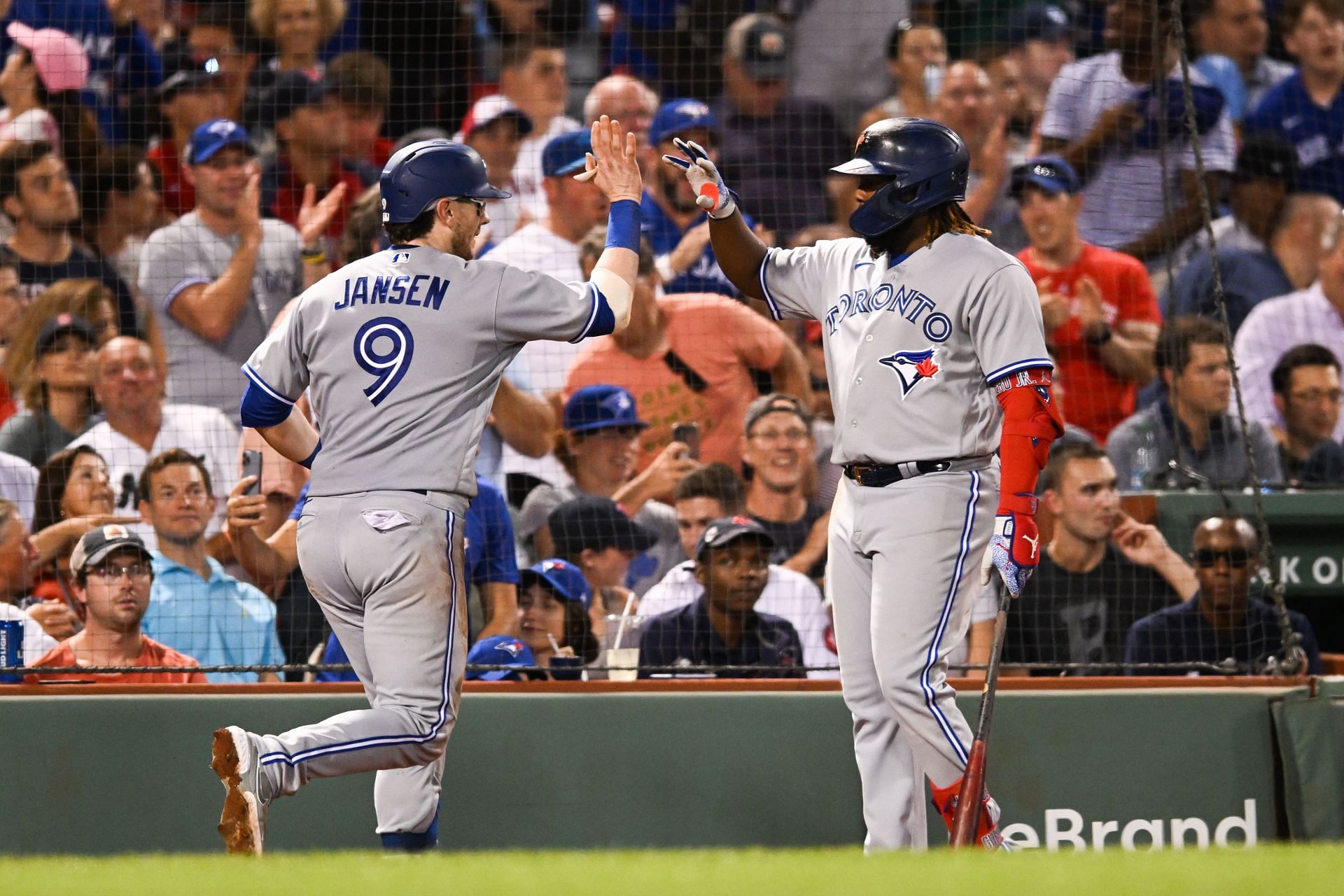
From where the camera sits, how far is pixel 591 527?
20.1 feet

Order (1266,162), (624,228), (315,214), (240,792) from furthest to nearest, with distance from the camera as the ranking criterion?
(1266,162) → (315,214) → (624,228) → (240,792)

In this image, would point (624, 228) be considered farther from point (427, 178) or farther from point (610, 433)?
point (610, 433)

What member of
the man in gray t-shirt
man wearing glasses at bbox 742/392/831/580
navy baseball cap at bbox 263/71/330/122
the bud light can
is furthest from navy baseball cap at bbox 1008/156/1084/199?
the bud light can

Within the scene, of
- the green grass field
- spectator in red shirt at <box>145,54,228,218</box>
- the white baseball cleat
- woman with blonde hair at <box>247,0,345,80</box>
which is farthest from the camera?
woman with blonde hair at <box>247,0,345,80</box>

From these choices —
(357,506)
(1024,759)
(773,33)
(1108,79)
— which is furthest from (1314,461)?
(357,506)

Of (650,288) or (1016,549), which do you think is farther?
(650,288)

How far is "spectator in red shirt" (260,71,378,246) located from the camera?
7.55 m

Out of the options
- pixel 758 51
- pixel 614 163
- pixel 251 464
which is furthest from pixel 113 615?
pixel 758 51

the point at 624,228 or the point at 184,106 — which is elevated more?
the point at 184,106

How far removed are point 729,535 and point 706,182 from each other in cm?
163

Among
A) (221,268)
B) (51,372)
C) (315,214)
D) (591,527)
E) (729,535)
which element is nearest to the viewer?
(729,535)

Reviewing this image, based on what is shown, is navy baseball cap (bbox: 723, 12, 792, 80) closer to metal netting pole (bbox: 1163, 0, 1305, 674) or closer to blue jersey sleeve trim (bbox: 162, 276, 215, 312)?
metal netting pole (bbox: 1163, 0, 1305, 674)

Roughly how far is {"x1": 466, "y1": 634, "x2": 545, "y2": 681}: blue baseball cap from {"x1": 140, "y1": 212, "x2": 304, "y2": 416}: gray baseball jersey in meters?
2.06

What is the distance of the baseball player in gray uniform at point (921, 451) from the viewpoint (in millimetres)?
3889
